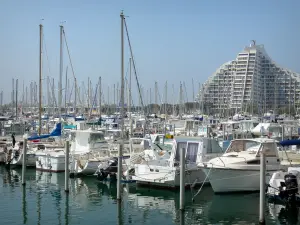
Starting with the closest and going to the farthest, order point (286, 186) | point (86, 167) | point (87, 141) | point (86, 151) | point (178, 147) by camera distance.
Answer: point (286, 186) → point (178, 147) → point (86, 167) → point (86, 151) → point (87, 141)

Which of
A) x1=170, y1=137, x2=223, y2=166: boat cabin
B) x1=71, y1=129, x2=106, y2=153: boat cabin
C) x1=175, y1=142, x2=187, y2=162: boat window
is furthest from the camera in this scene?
x1=71, y1=129, x2=106, y2=153: boat cabin

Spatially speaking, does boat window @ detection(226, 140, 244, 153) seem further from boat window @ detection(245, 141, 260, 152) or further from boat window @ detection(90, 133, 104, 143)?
boat window @ detection(90, 133, 104, 143)

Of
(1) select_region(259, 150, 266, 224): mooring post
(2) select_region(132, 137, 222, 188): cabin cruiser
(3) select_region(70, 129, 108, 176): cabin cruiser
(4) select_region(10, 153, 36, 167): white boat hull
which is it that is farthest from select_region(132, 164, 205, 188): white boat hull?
(4) select_region(10, 153, 36, 167): white boat hull

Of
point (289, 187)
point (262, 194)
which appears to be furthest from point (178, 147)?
point (262, 194)

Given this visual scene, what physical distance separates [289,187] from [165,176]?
22.0 ft

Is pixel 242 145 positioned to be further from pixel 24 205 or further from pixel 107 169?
pixel 24 205

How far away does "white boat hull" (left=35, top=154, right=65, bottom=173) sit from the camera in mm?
30188

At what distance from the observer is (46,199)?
2230cm

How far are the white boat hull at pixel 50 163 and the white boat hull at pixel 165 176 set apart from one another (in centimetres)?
823

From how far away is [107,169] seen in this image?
26.3 metres

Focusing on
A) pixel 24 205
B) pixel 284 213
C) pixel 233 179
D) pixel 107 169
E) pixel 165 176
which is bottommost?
pixel 24 205

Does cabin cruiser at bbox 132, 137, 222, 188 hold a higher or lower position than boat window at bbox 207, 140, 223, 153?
lower

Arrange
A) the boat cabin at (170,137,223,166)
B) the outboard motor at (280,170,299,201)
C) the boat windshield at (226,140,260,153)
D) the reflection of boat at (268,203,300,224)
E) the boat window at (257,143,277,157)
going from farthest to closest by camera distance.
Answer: the boat cabin at (170,137,223,166)
the boat windshield at (226,140,260,153)
the boat window at (257,143,277,157)
the outboard motor at (280,170,299,201)
the reflection of boat at (268,203,300,224)

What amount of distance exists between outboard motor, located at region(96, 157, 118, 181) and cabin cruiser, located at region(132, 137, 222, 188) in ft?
8.28
